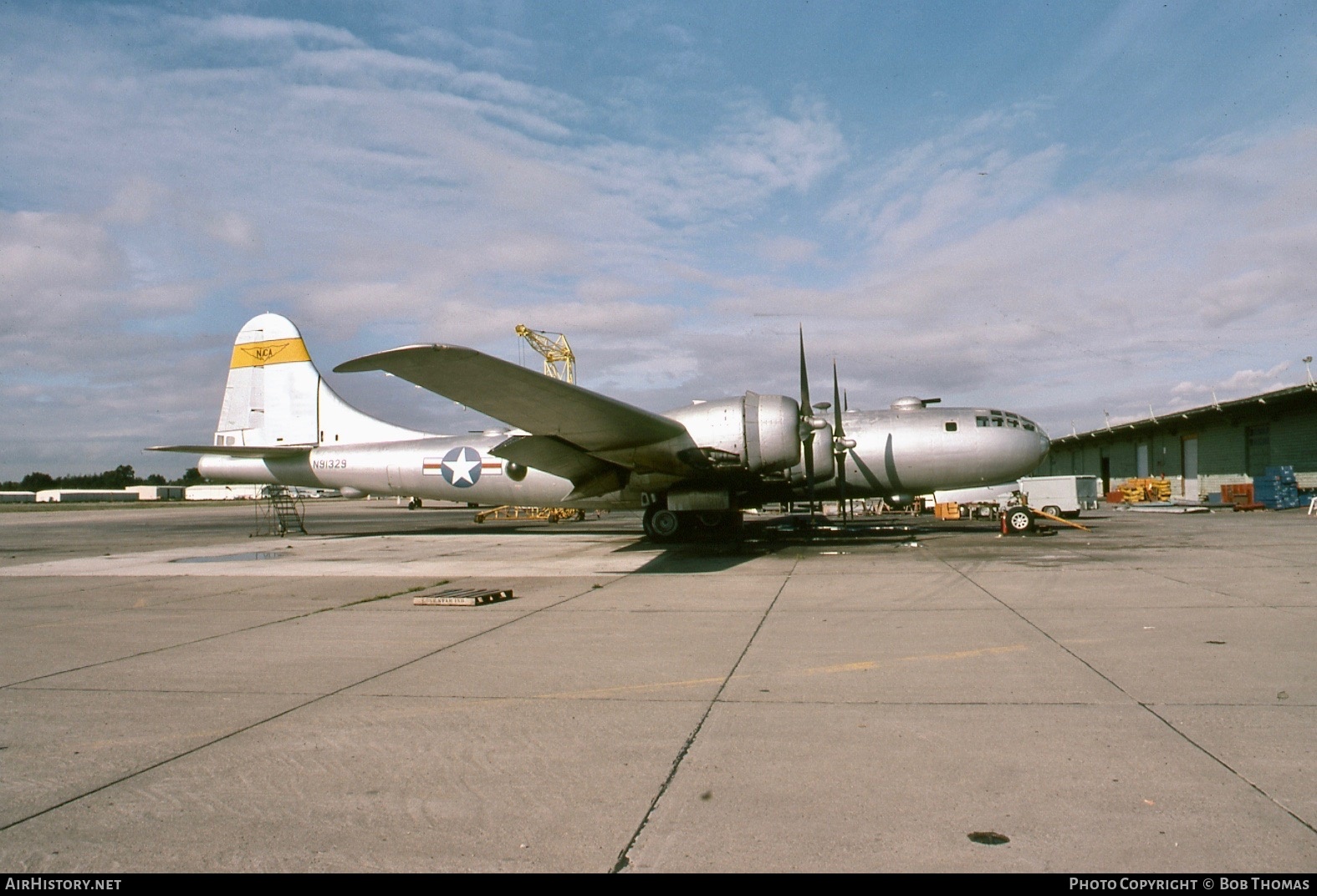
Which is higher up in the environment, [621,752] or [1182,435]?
[1182,435]

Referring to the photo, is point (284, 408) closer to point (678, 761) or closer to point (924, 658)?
point (924, 658)

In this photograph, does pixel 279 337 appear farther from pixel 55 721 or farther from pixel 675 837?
pixel 675 837

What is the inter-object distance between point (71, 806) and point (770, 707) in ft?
13.4

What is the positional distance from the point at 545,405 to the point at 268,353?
47.0 feet

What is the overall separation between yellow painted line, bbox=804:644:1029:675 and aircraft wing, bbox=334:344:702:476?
7.72 metres

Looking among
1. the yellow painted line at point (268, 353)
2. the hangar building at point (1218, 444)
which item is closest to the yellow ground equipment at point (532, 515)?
the yellow painted line at point (268, 353)

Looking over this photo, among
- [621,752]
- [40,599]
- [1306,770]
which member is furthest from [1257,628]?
[40,599]

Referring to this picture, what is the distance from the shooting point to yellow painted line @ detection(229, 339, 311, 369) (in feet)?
80.2

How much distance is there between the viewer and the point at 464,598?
10461mm

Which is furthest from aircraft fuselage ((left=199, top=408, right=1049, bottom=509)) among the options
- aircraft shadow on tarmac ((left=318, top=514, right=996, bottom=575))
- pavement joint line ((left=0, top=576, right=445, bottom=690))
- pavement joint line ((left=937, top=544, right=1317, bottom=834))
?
pavement joint line ((left=937, top=544, right=1317, bottom=834))

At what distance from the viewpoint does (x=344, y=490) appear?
25156mm

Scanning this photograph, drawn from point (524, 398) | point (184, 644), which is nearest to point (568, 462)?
point (524, 398)

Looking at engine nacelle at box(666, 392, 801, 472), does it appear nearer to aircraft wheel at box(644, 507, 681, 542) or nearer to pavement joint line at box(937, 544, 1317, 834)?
aircraft wheel at box(644, 507, 681, 542)
